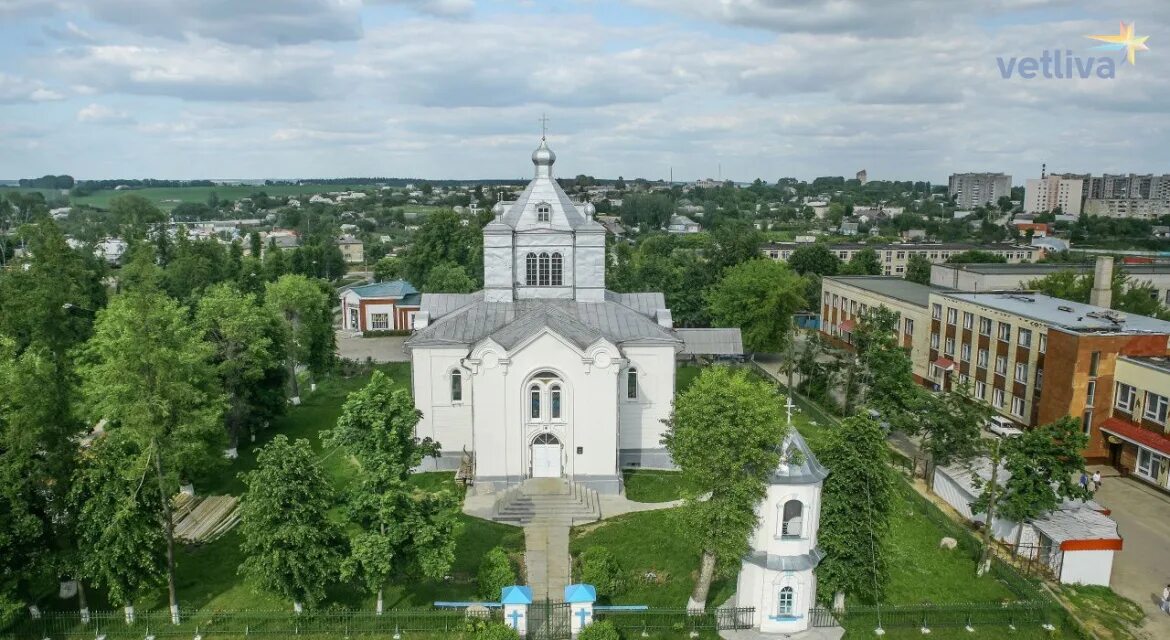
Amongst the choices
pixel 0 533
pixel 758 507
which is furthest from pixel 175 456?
pixel 758 507

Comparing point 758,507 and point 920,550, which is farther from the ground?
point 758,507

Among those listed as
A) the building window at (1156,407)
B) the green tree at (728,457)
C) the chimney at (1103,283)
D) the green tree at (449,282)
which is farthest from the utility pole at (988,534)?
the green tree at (449,282)

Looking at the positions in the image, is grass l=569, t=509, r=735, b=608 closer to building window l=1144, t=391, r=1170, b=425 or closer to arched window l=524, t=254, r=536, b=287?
arched window l=524, t=254, r=536, b=287

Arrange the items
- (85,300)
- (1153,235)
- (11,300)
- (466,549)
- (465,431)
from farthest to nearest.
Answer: (1153,235) → (85,300) → (11,300) → (465,431) → (466,549)

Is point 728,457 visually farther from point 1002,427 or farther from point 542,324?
point 1002,427

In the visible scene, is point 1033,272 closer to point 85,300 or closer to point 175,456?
point 175,456

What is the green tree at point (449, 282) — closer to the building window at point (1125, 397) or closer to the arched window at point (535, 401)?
the arched window at point (535, 401)

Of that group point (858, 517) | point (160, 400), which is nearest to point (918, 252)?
point (858, 517)
